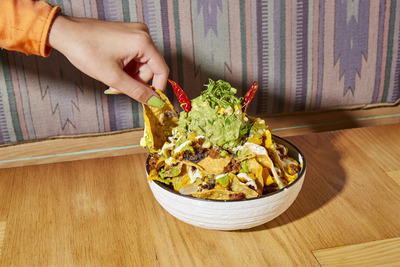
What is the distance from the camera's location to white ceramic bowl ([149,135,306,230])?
846 millimetres

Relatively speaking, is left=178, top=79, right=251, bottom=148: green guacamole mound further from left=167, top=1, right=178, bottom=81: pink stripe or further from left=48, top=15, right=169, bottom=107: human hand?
left=167, top=1, right=178, bottom=81: pink stripe

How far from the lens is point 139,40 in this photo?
105cm

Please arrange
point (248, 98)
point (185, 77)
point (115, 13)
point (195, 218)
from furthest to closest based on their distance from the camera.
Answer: point (185, 77) → point (115, 13) → point (248, 98) → point (195, 218)

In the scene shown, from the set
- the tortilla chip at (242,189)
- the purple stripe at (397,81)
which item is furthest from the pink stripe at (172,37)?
the purple stripe at (397,81)

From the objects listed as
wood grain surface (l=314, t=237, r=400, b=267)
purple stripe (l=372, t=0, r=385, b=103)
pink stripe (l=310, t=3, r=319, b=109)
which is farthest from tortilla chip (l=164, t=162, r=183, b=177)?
purple stripe (l=372, t=0, r=385, b=103)

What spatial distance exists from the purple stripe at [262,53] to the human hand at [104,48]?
650 millimetres

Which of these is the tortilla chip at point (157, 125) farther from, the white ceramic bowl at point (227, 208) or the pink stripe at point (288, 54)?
the pink stripe at point (288, 54)

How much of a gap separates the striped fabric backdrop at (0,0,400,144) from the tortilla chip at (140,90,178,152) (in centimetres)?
51

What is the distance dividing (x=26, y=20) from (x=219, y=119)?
549 mm

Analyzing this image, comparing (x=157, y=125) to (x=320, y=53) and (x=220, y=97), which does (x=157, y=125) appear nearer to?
(x=220, y=97)

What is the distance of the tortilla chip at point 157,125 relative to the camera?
3.43ft

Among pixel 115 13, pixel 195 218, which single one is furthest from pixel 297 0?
pixel 195 218

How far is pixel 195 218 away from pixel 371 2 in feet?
4.06

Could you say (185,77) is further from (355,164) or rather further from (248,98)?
(355,164)
